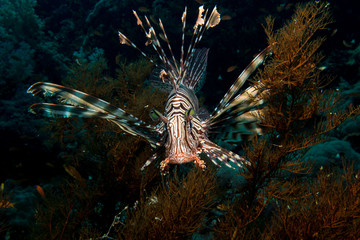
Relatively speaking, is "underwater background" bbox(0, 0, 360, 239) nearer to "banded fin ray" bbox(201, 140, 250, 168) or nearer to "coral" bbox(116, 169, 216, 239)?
"coral" bbox(116, 169, 216, 239)

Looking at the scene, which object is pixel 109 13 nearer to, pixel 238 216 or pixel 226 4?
pixel 226 4

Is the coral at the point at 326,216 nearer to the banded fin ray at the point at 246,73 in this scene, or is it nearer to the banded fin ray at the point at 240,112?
the banded fin ray at the point at 240,112

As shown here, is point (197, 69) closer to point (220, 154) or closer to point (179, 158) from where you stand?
point (220, 154)

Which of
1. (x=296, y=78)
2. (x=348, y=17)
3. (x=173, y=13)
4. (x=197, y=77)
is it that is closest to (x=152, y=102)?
(x=197, y=77)

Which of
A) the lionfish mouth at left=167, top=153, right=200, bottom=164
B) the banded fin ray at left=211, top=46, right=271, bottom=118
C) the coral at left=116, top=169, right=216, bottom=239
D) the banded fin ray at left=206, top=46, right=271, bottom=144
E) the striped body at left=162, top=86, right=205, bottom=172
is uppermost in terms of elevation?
the banded fin ray at left=211, top=46, right=271, bottom=118

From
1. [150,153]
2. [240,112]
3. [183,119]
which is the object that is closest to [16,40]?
[150,153]

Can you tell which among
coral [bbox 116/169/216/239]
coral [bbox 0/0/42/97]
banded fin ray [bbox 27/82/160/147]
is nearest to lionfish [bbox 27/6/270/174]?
banded fin ray [bbox 27/82/160/147]

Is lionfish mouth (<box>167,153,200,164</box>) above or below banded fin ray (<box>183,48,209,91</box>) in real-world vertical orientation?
below

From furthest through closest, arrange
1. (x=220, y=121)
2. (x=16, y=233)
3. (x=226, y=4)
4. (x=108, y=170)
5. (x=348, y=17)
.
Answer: (x=226, y=4)
(x=348, y=17)
(x=16, y=233)
(x=108, y=170)
(x=220, y=121)

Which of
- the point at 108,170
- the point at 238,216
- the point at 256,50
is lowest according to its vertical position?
the point at 108,170
